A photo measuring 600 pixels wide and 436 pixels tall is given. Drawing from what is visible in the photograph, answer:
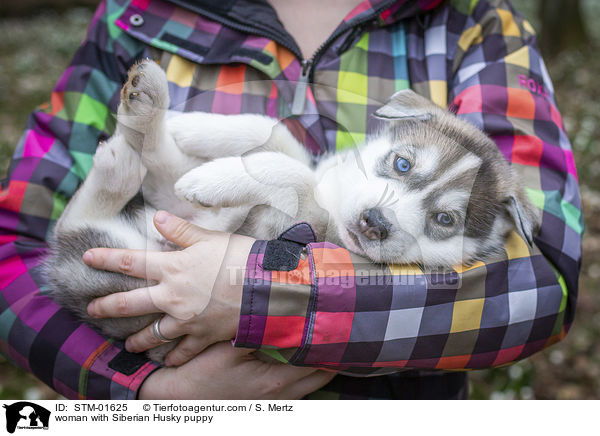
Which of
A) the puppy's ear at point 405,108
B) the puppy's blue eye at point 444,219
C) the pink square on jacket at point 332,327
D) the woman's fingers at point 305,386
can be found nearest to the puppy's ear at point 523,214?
the puppy's blue eye at point 444,219

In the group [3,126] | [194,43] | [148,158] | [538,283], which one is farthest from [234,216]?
[3,126]

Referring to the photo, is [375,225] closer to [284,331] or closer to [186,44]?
[284,331]

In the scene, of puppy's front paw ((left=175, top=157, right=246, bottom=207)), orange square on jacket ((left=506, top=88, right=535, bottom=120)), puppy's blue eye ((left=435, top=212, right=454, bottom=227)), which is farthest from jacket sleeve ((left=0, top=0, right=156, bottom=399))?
orange square on jacket ((left=506, top=88, right=535, bottom=120))

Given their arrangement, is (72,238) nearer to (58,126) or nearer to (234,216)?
(58,126)

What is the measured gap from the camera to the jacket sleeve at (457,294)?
1.79 metres

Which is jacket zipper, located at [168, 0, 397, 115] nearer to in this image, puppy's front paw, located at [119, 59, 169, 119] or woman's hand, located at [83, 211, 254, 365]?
puppy's front paw, located at [119, 59, 169, 119]

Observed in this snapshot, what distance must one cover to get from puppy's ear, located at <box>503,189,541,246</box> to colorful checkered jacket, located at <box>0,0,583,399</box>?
5cm

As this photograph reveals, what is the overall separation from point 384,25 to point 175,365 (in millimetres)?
1859

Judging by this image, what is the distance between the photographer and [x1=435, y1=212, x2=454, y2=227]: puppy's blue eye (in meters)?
1.99

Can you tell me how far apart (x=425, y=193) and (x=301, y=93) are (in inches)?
27.8

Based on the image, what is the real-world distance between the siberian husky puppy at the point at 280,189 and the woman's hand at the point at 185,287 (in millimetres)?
100

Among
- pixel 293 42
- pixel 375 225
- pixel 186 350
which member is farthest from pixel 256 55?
pixel 186 350

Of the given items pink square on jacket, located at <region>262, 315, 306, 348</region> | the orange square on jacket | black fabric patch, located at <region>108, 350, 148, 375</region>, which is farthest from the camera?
the orange square on jacket
